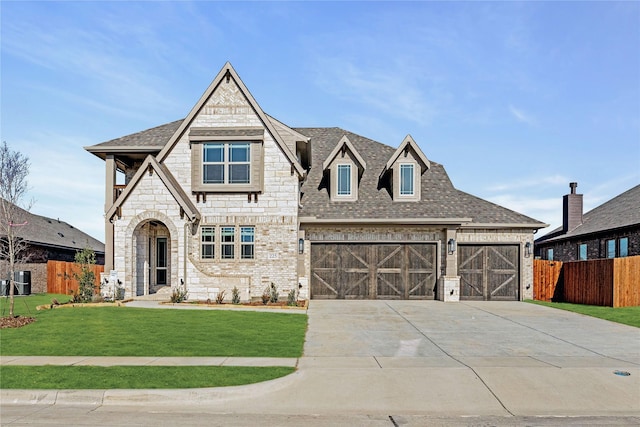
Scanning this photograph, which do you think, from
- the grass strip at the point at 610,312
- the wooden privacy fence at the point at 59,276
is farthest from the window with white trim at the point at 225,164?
the grass strip at the point at 610,312

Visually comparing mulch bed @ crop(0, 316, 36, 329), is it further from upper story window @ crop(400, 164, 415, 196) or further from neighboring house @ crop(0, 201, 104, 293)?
upper story window @ crop(400, 164, 415, 196)

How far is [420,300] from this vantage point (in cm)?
2164

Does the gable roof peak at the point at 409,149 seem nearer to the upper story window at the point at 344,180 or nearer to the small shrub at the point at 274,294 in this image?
the upper story window at the point at 344,180

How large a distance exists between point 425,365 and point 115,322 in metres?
9.33

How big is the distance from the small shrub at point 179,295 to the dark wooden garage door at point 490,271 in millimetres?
13198

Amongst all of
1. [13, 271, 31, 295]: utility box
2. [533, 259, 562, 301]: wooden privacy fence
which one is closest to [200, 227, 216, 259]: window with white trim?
[13, 271, 31, 295]: utility box

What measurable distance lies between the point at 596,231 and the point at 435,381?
84.8 ft

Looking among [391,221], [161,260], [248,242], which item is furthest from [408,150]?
[161,260]

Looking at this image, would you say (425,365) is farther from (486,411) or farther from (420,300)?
(420,300)

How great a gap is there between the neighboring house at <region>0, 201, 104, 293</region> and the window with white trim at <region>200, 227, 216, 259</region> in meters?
7.96

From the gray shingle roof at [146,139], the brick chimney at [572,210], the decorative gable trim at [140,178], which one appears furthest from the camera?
the brick chimney at [572,210]

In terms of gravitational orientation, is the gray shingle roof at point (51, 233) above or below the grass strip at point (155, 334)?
above

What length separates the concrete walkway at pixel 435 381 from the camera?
6.98 metres

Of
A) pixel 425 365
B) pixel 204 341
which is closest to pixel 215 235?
pixel 204 341
